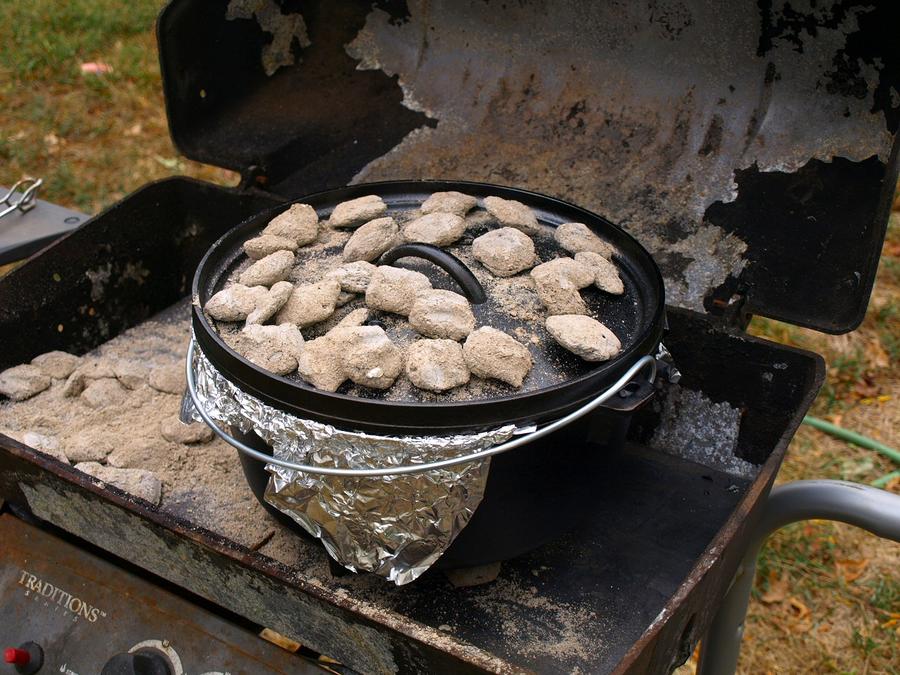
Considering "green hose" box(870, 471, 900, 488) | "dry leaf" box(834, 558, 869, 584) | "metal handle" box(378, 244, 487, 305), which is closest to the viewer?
"metal handle" box(378, 244, 487, 305)

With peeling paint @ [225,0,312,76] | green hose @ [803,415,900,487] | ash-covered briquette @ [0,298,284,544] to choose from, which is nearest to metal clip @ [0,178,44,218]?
ash-covered briquette @ [0,298,284,544]

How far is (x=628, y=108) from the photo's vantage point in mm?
1641

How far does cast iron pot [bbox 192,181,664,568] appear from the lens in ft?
3.09

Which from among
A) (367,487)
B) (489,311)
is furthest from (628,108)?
(367,487)

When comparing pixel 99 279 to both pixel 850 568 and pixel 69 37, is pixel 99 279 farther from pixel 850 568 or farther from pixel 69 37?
pixel 69 37

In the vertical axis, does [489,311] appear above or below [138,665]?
above

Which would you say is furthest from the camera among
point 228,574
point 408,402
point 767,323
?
point 767,323

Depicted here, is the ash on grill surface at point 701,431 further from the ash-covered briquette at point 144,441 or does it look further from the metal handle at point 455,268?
the ash-covered briquette at point 144,441

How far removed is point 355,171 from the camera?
1823mm

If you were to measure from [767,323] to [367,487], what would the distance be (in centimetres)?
215

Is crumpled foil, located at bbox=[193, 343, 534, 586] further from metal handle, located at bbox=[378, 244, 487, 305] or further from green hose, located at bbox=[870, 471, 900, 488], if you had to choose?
green hose, located at bbox=[870, 471, 900, 488]

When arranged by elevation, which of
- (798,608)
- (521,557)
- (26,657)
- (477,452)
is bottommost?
(798,608)

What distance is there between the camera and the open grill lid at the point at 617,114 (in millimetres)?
1386

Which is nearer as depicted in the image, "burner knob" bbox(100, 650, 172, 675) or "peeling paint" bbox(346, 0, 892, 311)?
"burner knob" bbox(100, 650, 172, 675)
